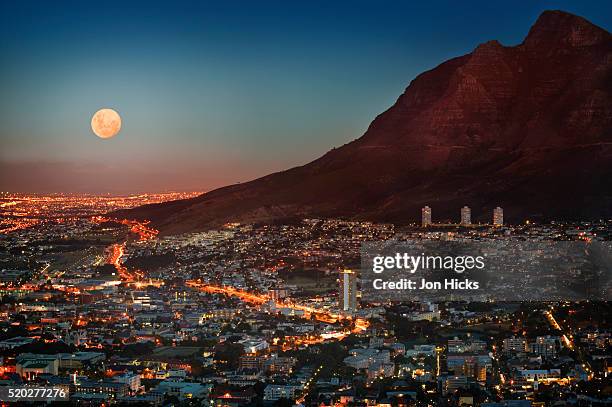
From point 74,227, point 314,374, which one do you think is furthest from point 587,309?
point 74,227

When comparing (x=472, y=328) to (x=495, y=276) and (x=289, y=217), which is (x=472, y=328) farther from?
(x=289, y=217)

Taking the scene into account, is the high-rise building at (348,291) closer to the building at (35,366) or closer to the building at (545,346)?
the building at (545,346)

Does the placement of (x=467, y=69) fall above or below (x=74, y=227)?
above

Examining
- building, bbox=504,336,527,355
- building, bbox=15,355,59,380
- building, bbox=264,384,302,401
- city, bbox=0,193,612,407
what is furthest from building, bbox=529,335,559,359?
building, bbox=15,355,59,380

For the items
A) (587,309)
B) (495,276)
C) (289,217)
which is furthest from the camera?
(289,217)

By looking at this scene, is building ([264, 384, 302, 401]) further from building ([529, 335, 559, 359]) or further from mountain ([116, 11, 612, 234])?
mountain ([116, 11, 612, 234])

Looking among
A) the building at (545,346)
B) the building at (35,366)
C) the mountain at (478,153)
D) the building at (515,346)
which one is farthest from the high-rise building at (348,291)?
the mountain at (478,153)

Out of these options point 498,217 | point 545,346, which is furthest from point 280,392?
point 498,217
